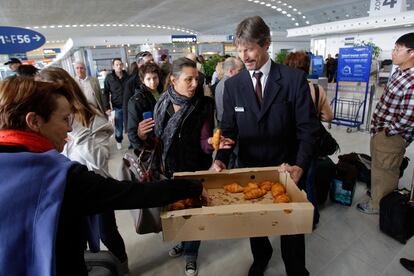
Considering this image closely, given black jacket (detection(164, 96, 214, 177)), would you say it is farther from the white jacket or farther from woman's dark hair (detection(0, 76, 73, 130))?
woman's dark hair (detection(0, 76, 73, 130))

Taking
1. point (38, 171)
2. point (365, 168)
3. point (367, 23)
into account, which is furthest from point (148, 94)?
point (367, 23)

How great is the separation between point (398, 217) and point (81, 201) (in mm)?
2739

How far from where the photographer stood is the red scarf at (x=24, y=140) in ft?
2.72

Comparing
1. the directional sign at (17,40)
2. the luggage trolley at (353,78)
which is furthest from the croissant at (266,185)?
the luggage trolley at (353,78)

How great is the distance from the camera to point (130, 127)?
212 cm

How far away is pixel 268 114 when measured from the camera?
1708mm

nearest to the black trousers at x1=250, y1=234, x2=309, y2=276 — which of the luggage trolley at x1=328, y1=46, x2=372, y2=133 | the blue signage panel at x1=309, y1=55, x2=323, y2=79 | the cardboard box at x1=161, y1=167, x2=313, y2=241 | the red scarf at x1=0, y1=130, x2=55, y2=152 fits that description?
the cardboard box at x1=161, y1=167, x2=313, y2=241

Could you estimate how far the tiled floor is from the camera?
7.27ft

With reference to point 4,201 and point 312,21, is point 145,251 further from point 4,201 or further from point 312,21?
point 312,21

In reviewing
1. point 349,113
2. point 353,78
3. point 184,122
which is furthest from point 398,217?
point 349,113

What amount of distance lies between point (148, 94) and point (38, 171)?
1728mm

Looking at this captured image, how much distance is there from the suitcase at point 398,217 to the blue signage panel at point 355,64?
3.80 meters

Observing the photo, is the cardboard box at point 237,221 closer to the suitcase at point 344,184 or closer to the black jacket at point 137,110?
the black jacket at point 137,110

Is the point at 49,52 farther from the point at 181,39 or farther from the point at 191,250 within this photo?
the point at 191,250
